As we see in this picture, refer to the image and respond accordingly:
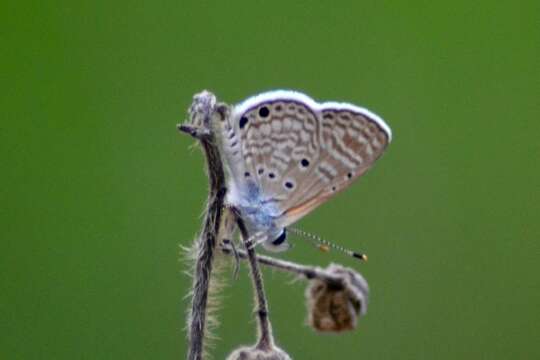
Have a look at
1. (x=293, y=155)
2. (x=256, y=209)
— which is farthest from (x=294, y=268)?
(x=293, y=155)

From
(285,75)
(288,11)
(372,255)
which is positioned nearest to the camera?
(372,255)

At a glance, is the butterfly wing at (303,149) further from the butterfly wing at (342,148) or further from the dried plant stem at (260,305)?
the dried plant stem at (260,305)

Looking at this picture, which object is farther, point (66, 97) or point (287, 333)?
point (66, 97)

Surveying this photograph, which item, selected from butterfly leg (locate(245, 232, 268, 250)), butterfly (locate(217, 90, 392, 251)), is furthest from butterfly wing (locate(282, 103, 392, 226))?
butterfly leg (locate(245, 232, 268, 250))

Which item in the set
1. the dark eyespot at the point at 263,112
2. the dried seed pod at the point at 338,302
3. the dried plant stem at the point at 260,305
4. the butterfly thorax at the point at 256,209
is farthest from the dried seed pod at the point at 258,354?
the dark eyespot at the point at 263,112

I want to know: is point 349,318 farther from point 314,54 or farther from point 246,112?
point 314,54

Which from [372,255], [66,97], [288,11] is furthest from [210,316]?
[288,11]

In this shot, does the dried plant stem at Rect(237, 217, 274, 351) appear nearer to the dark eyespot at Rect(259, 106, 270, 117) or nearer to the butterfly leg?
the butterfly leg

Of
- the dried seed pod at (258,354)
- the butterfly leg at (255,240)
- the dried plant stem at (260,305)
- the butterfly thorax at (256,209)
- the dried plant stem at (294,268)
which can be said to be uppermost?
the butterfly thorax at (256,209)
